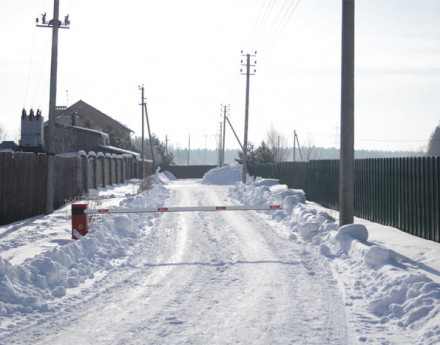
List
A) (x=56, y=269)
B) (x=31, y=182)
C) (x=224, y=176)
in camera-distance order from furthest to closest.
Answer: (x=224, y=176) → (x=31, y=182) → (x=56, y=269)

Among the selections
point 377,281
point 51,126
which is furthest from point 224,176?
point 377,281

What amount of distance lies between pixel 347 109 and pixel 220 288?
5581 millimetres

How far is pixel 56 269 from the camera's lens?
7.41m

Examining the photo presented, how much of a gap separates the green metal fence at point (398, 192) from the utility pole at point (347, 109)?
157cm

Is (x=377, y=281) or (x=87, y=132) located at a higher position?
(x=87, y=132)

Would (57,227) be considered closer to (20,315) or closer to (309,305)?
(20,315)

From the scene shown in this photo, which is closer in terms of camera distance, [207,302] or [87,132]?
[207,302]

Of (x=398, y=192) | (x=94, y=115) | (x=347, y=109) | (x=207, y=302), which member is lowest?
(x=207, y=302)

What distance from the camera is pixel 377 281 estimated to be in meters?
7.10

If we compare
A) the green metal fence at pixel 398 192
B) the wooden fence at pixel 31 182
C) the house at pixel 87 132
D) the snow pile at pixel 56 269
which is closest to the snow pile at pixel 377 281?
the green metal fence at pixel 398 192

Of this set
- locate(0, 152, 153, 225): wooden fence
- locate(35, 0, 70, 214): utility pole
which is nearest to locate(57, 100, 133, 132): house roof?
locate(0, 152, 153, 225): wooden fence

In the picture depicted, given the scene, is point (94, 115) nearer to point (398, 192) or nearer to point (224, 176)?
point (224, 176)

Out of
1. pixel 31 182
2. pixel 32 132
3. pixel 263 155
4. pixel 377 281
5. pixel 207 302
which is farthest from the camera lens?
pixel 263 155

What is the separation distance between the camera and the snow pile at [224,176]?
4983 centimetres
